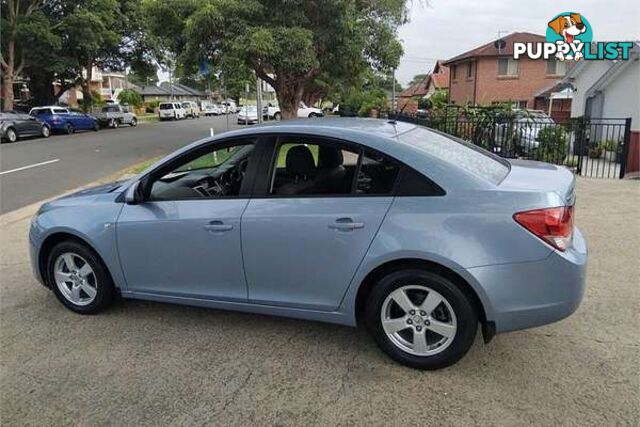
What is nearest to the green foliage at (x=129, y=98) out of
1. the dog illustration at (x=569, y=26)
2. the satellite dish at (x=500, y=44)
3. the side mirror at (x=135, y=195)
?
the satellite dish at (x=500, y=44)

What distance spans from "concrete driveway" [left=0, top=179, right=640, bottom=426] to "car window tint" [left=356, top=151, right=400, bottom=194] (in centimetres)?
112

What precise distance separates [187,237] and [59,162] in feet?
44.6

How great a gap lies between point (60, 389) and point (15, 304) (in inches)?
68.9

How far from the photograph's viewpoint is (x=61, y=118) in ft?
89.7

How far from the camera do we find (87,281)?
4199mm

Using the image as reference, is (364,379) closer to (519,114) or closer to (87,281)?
(87,281)

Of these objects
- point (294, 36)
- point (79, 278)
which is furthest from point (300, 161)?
point (294, 36)

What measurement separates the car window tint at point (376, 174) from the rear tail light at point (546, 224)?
76 cm

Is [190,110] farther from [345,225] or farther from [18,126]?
[345,225]

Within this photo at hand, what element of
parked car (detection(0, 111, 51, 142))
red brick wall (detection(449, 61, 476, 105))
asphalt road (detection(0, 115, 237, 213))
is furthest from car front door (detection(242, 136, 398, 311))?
red brick wall (detection(449, 61, 476, 105))

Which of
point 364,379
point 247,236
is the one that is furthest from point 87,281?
point 364,379

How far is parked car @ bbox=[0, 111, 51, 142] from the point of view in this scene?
22.5 m

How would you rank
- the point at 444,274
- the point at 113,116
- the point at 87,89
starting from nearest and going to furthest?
the point at 444,274
the point at 113,116
the point at 87,89

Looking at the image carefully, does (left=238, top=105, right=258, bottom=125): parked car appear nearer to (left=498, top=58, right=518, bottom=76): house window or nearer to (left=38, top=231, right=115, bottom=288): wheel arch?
(left=498, top=58, right=518, bottom=76): house window
